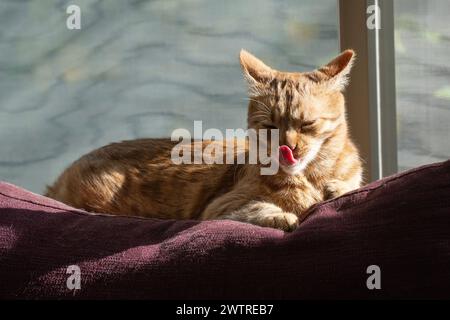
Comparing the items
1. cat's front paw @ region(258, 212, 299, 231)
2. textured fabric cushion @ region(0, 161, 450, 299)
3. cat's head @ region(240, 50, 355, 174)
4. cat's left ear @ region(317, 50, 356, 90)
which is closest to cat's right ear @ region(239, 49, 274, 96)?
cat's head @ region(240, 50, 355, 174)

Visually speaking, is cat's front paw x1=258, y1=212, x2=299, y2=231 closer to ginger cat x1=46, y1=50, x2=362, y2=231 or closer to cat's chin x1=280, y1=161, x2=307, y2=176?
ginger cat x1=46, y1=50, x2=362, y2=231

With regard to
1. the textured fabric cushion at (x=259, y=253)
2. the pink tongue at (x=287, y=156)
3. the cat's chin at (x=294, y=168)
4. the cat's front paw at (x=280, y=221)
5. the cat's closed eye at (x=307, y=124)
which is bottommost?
the textured fabric cushion at (x=259, y=253)

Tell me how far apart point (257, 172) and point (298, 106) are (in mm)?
215

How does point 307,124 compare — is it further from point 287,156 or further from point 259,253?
point 259,253

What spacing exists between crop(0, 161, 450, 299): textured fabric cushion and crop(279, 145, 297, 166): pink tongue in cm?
34

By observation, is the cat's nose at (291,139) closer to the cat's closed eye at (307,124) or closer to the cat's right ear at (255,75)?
the cat's closed eye at (307,124)

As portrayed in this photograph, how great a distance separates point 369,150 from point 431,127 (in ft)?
0.89

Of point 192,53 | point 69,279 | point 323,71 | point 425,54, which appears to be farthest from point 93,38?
point 69,279

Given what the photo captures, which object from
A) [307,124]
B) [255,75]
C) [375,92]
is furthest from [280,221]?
[375,92]

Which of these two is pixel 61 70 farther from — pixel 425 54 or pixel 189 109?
pixel 425 54

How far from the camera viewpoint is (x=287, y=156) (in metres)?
1.66

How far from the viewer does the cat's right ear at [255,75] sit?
1.86 meters

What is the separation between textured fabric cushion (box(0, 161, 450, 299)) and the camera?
42.6 inches

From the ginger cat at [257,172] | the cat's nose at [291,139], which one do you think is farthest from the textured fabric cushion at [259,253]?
the cat's nose at [291,139]
